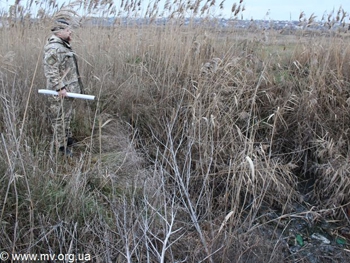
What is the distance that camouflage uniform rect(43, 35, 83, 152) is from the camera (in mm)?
3360

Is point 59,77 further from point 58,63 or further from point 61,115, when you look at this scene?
point 61,115

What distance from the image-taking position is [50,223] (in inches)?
87.7

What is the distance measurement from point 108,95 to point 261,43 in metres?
2.18

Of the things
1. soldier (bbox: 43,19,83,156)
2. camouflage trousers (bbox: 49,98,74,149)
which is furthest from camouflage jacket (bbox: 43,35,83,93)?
camouflage trousers (bbox: 49,98,74,149)

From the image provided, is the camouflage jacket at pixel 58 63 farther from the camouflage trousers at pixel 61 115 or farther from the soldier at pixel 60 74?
the camouflage trousers at pixel 61 115

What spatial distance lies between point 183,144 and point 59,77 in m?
1.30

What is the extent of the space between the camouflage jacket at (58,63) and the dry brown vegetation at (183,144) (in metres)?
0.17

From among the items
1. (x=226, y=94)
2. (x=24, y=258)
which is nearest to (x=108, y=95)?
(x=226, y=94)

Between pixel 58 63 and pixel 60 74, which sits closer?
pixel 58 63

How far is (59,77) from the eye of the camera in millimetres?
3377

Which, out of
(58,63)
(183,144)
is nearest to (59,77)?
(58,63)

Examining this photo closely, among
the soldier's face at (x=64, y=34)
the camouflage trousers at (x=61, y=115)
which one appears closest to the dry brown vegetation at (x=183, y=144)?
the camouflage trousers at (x=61, y=115)

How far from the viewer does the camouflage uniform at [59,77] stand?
3360 mm

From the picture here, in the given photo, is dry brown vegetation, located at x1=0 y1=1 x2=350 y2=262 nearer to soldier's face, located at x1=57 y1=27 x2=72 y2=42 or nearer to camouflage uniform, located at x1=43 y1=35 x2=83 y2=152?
camouflage uniform, located at x1=43 y1=35 x2=83 y2=152
